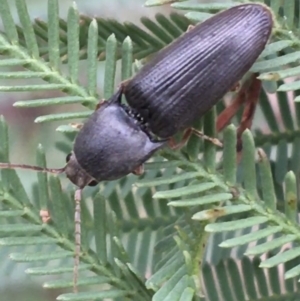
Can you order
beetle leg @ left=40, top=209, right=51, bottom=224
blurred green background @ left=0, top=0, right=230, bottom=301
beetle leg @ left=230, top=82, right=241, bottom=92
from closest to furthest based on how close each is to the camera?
beetle leg @ left=40, top=209, right=51, bottom=224 → beetle leg @ left=230, top=82, right=241, bottom=92 → blurred green background @ left=0, top=0, right=230, bottom=301

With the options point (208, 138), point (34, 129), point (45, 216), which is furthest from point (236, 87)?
point (34, 129)

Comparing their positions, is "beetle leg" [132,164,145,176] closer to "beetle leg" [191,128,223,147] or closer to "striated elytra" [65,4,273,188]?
"striated elytra" [65,4,273,188]

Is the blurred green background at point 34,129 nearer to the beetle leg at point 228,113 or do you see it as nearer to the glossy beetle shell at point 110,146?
the glossy beetle shell at point 110,146

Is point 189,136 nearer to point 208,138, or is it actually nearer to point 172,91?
point 208,138

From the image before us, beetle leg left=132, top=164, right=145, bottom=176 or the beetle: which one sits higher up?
the beetle

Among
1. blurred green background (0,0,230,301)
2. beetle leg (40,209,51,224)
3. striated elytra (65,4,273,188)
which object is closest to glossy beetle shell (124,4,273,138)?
striated elytra (65,4,273,188)

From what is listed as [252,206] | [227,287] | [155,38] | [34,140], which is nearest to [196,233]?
[252,206]

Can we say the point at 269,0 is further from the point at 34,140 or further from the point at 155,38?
the point at 34,140
